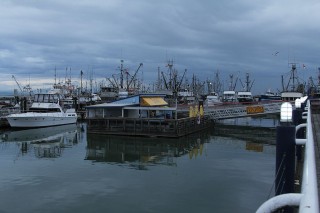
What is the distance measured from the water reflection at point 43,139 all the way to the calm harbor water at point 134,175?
0.10 metres

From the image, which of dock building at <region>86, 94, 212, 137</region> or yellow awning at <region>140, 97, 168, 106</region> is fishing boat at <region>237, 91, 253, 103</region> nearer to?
dock building at <region>86, 94, 212, 137</region>

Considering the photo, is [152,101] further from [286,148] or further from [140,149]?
[286,148]

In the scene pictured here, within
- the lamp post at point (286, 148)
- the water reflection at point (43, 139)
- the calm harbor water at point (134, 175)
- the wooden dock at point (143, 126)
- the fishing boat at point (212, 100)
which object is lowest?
the calm harbor water at point (134, 175)

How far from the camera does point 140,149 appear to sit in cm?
3397

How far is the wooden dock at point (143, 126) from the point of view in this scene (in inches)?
1567

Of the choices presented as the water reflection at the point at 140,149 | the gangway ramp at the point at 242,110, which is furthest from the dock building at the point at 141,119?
the gangway ramp at the point at 242,110

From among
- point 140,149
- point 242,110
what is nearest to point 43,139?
point 140,149

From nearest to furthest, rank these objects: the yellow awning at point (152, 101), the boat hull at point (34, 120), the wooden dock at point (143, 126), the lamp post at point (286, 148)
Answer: the lamp post at point (286, 148) < the wooden dock at point (143, 126) < the yellow awning at point (152, 101) < the boat hull at point (34, 120)

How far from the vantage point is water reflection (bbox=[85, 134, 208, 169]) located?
29.0 m

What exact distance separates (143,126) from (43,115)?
18.0 meters

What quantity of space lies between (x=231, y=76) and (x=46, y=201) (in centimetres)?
13396

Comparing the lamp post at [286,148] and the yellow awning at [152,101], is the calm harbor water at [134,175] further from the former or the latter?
the lamp post at [286,148]

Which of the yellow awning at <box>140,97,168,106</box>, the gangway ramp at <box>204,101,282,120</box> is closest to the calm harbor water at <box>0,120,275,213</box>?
the yellow awning at <box>140,97,168,106</box>

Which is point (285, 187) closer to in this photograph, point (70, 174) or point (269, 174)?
point (269, 174)
